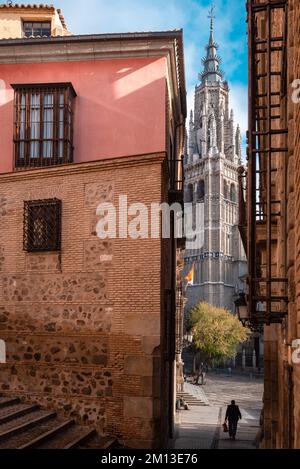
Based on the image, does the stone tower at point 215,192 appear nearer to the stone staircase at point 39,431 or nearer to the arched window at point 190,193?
the arched window at point 190,193

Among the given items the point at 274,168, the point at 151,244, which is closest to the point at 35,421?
the point at 151,244

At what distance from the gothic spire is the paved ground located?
6499 cm

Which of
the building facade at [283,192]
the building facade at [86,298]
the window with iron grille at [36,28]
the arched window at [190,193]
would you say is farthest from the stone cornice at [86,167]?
the arched window at [190,193]

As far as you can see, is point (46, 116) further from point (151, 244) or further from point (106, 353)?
point (106, 353)

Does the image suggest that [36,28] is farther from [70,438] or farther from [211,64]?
[211,64]

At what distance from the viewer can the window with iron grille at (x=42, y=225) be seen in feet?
35.1

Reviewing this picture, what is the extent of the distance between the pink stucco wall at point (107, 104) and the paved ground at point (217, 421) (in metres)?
8.89

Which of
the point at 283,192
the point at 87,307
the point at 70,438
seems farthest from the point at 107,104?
the point at 70,438

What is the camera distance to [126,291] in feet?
32.9

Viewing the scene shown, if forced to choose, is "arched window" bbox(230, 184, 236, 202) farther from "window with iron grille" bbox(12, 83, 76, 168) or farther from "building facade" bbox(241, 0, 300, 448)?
"building facade" bbox(241, 0, 300, 448)

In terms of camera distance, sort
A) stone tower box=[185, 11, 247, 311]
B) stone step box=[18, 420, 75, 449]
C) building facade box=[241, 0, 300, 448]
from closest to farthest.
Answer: building facade box=[241, 0, 300, 448] → stone step box=[18, 420, 75, 449] → stone tower box=[185, 11, 247, 311]

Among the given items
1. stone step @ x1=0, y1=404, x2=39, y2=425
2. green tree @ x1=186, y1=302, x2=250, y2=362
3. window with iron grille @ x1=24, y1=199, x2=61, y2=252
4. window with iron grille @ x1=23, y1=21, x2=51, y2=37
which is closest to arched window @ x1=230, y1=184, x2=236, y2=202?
green tree @ x1=186, y1=302, x2=250, y2=362

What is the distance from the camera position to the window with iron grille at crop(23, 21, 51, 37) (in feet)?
56.7

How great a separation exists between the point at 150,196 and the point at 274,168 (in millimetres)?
2598
